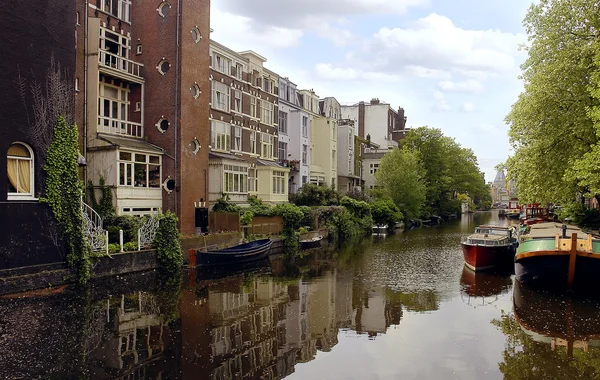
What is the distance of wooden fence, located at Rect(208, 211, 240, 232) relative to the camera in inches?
1203

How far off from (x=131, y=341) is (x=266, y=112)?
109ft

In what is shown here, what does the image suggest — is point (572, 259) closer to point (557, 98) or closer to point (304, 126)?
point (557, 98)

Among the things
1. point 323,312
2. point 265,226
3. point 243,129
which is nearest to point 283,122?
point 243,129

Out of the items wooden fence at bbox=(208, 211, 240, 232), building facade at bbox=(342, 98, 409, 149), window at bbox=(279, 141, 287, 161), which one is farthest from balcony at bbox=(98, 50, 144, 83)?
building facade at bbox=(342, 98, 409, 149)

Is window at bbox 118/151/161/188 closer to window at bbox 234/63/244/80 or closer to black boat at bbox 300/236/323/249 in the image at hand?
black boat at bbox 300/236/323/249

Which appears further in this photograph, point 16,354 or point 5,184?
point 5,184

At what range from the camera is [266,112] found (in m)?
44.2

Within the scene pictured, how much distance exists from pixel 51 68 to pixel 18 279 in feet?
29.1

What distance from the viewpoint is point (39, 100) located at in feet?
64.3

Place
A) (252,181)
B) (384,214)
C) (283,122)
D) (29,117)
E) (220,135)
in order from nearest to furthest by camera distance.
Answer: (29,117)
(220,135)
(252,181)
(283,122)
(384,214)

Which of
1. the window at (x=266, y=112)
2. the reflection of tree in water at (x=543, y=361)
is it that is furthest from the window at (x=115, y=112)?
the reflection of tree in water at (x=543, y=361)

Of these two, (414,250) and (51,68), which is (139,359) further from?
(414,250)

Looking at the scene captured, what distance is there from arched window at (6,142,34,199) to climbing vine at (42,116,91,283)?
24.5 inches

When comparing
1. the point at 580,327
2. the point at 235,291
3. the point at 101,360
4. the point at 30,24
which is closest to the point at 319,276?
the point at 235,291
